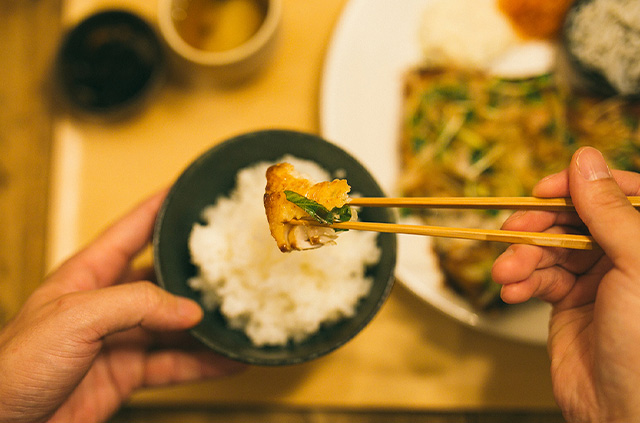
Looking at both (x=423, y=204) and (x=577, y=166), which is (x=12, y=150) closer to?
(x=423, y=204)

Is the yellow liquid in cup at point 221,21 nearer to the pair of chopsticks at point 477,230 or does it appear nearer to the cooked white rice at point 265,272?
the cooked white rice at point 265,272

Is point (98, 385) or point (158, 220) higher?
point (158, 220)

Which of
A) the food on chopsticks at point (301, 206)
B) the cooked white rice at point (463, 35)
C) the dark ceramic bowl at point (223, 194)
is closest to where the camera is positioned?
the food on chopsticks at point (301, 206)

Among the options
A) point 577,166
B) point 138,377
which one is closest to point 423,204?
point 577,166

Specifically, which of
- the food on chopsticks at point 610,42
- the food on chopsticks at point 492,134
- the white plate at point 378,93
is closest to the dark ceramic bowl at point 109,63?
the white plate at point 378,93

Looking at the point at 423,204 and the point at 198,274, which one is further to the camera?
the point at 198,274

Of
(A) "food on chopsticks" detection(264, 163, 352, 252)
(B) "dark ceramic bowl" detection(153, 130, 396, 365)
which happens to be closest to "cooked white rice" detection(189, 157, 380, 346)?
(B) "dark ceramic bowl" detection(153, 130, 396, 365)
